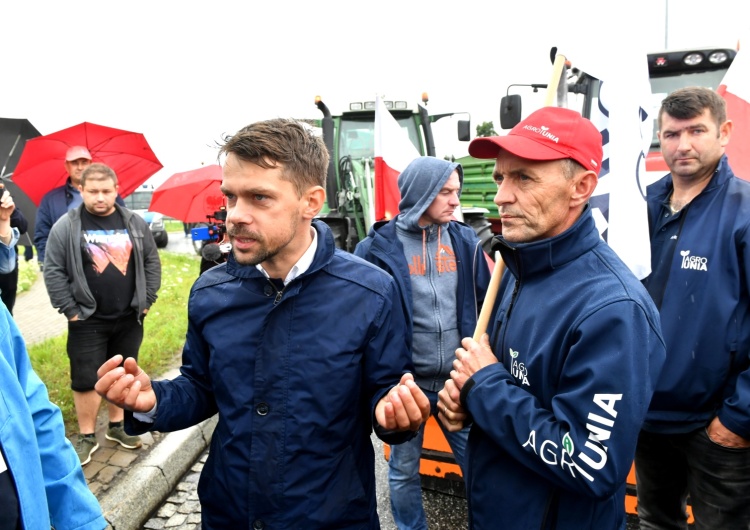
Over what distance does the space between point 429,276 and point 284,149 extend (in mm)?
1398

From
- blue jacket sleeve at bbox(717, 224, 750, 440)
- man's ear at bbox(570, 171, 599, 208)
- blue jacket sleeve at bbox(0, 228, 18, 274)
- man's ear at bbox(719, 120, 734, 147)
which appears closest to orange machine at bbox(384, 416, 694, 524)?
blue jacket sleeve at bbox(717, 224, 750, 440)

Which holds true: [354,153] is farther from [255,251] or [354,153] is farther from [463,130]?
[255,251]

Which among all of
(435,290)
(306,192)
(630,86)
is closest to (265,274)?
(306,192)

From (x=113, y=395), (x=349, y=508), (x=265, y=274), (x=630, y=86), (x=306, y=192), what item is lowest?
(x=349, y=508)

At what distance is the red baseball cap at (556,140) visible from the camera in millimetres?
1495

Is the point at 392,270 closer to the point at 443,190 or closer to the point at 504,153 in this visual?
the point at 443,190

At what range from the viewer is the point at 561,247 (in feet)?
4.88

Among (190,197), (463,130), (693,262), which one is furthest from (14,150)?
(693,262)

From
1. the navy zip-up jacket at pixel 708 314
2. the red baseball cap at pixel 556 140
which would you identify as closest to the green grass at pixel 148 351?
the red baseball cap at pixel 556 140

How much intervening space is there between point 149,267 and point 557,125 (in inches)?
131

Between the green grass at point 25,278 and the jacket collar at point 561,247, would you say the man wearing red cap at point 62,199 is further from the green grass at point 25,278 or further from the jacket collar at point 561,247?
the green grass at point 25,278

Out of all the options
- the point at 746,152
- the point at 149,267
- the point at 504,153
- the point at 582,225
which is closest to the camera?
the point at 582,225

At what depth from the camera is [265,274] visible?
1.67m

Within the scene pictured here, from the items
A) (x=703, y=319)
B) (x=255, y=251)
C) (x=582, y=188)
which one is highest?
(x=582, y=188)
